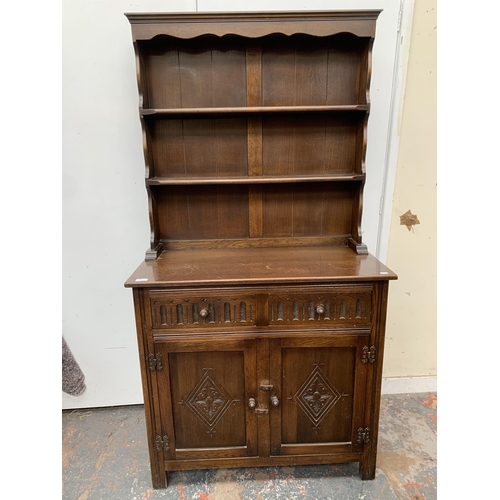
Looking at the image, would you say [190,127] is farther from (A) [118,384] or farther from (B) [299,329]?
(A) [118,384]

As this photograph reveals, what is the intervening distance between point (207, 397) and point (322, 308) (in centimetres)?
66

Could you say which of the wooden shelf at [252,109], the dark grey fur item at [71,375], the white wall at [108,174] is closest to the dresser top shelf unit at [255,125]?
the wooden shelf at [252,109]

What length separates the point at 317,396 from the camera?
154 cm

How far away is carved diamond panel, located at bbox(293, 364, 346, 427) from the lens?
1526 millimetres

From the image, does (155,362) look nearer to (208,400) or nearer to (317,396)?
(208,400)

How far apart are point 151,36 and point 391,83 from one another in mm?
1251

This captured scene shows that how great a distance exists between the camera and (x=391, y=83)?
1825 mm

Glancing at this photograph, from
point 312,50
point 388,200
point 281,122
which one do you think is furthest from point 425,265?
point 312,50

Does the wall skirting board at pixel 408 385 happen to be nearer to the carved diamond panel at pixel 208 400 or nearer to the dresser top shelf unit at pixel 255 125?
the dresser top shelf unit at pixel 255 125

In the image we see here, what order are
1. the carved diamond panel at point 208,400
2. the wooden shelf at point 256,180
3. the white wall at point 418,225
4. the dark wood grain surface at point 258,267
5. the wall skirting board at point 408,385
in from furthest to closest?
the wall skirting board at point 408,385
the white wall at point 418,225
the wooden shelf at point 256,180
the carved diamond panel at point 208,400
the dark wood grain surface at point 258,267

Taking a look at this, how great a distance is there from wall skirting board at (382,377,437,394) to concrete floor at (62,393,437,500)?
24 cm

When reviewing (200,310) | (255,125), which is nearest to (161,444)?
(200,310)

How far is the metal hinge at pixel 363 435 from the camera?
61.9 inches

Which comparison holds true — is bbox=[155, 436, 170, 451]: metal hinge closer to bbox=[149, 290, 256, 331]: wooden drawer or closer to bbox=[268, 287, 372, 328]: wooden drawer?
bbox=[149, 290, 256, 331]: wooden drawer
